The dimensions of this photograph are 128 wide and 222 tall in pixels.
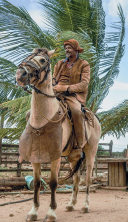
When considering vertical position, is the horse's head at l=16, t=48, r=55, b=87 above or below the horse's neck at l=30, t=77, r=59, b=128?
above

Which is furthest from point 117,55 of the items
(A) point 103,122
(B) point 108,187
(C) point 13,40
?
(B) point 108,187

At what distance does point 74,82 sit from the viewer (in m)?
4.53

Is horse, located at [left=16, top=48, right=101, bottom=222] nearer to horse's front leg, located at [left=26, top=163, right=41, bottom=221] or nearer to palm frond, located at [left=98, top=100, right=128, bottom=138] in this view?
horse's front leg, located at [left=26, top=163, right=41, bottom=221]

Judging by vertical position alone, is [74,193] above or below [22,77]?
below

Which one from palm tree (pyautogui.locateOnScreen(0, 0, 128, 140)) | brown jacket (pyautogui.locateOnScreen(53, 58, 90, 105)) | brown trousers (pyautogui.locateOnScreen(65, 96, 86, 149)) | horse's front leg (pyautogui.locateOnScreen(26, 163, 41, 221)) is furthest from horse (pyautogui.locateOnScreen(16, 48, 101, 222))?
palm tree (pyautogui.locateOnScreen(0, 0, 128, 140))

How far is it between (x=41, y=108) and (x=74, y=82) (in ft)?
3.91

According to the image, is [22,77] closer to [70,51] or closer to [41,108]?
[41,108]

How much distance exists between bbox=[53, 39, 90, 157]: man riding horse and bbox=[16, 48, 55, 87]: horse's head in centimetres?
76

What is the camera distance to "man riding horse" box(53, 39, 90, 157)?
415 cm

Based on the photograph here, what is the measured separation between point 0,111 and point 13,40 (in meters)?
2.73

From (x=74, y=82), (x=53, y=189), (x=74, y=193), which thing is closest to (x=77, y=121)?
(x=74, y=82)

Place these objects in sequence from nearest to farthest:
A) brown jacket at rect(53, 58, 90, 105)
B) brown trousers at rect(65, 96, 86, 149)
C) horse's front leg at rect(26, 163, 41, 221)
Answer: horse's front leg at rect(26, 163, 41, 221), brown trousers at rect(65, 96, 86, 149), brown jacket at rect(53, 58, 90, 105)

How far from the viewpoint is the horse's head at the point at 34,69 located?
2.98 meters

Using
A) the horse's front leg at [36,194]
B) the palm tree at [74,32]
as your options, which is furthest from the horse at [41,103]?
the palm tree at [74,32]
